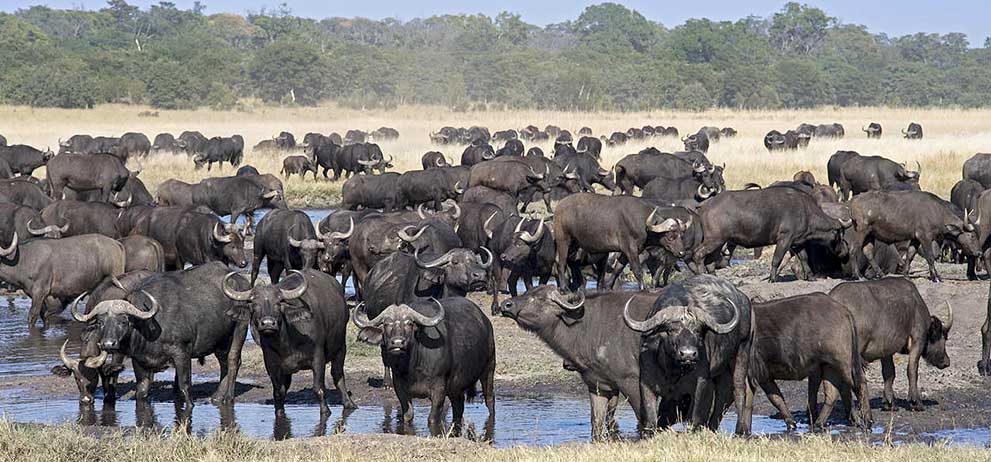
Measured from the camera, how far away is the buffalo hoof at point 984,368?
1219 cm

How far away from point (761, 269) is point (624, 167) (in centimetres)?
925

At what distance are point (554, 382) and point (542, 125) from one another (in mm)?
53787

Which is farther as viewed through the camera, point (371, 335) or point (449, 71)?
point (449, 71)

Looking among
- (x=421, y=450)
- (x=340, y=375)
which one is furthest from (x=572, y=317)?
(x=340, y=375)

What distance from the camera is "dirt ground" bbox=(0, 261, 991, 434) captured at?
10844mm

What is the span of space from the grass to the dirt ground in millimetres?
1621

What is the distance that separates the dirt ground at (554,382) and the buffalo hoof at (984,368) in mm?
65

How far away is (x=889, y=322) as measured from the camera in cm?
1067

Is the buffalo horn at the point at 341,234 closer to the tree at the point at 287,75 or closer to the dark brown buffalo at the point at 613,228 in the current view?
the dark brown buffalo at the point at 613,228

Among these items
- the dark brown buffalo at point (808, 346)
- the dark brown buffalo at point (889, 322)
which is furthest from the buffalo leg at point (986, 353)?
the dark brown buffalo at point (808, 346)

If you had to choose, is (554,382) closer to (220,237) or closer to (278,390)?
(278,390)

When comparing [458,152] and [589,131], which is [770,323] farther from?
[589,131]

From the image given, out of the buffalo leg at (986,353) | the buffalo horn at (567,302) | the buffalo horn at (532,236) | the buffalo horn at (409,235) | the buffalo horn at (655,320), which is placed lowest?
the buffalo leg at (986,353)

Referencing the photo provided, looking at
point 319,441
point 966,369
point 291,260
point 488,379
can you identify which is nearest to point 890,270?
point 966,369
